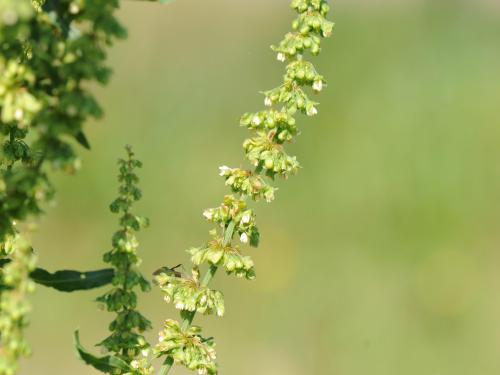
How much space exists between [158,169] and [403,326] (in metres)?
3.54

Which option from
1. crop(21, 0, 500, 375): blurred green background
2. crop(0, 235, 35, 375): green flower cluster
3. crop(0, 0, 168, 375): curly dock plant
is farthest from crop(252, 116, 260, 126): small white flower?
crop(21, 0, 500, 375): blurred green background

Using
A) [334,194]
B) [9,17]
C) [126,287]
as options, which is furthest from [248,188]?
[334,194]

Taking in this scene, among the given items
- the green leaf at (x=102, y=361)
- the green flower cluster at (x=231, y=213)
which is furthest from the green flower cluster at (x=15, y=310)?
the green flower cluster at (x=231, y=213)

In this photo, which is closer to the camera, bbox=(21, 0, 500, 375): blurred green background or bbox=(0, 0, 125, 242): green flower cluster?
bbox=(0, 0, 125, 242): green flower cluster

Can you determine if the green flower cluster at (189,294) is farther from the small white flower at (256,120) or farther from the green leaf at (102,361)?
the small white flower at (256,120)

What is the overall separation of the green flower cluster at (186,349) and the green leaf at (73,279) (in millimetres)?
180

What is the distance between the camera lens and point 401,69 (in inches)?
504

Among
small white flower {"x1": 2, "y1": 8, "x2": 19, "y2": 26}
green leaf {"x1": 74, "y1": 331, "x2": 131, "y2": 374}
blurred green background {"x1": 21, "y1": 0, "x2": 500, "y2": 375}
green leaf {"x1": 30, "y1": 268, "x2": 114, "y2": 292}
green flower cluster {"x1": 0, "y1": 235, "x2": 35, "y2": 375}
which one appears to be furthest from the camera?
blurred green background {"x1": 21, "y1": 0, "x2": 500, "y2": 375}

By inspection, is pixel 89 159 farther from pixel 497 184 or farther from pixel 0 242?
pixel 0 242

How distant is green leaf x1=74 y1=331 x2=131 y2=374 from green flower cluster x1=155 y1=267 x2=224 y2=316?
0.57 feet

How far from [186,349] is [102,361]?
223 mm

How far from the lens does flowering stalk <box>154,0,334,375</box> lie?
85.3 inches

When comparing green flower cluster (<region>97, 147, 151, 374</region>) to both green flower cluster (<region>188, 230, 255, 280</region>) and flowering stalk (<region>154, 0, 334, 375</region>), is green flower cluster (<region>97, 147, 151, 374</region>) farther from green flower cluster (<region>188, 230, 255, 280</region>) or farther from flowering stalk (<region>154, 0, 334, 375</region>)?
green flower cluster (<region>188, 230, 255, 280</region>)

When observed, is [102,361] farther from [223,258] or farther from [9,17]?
[9,17]
